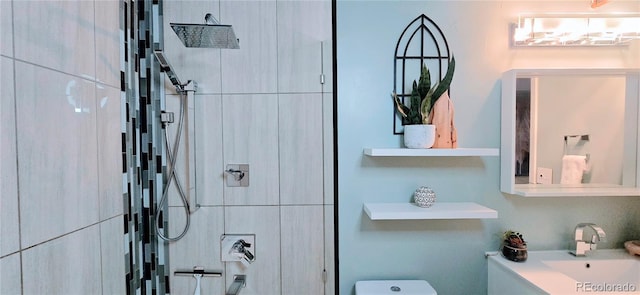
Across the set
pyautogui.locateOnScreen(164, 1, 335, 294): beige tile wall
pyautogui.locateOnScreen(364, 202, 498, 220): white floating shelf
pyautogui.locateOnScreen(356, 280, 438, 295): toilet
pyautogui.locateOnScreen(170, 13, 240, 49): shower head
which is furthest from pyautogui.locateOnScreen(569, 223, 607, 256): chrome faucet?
pyautogui.locateOnScreen(170, 13, 240, 49): shower head

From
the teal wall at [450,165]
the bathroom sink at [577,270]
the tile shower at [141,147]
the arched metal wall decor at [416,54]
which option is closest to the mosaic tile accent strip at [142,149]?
the tile shower at [141,147]

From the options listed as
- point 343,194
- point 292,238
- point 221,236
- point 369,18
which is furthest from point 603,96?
→ point 221,236

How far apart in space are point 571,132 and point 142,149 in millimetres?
2045

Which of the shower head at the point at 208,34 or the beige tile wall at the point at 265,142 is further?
the beige tile wall at the point at 265,142

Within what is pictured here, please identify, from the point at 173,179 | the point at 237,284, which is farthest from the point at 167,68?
the point at 237,284

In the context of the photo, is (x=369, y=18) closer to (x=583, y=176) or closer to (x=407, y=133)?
(x=407, y=133)

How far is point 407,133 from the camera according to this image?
1.30 m

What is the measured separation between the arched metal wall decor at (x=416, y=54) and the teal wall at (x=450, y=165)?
4 cm

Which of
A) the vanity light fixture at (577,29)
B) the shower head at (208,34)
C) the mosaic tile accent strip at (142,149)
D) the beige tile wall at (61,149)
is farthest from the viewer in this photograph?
the vanity light fixture at (577,29)

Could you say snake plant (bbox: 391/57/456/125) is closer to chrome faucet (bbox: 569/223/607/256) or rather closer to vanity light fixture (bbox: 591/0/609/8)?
vanity light fixture (bbox: 591/0/609/8)

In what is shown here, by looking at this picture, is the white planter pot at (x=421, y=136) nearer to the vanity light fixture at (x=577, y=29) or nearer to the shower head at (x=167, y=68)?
the vanity light fixture at (x=577, y=29)

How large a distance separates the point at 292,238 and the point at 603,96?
172 centimetres

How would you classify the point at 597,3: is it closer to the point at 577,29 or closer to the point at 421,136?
the point at 577,29

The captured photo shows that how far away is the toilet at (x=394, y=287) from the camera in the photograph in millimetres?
1259
